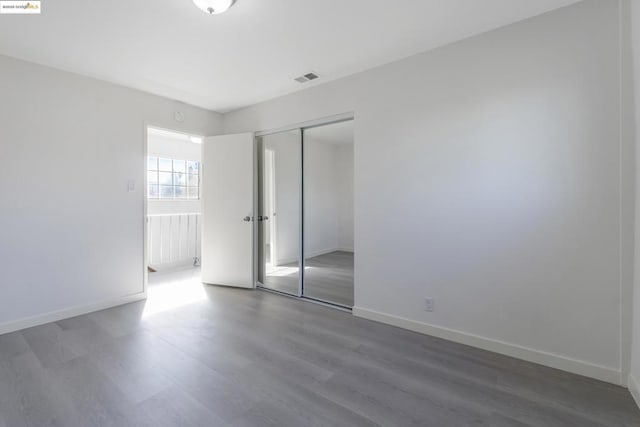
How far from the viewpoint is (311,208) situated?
15.0 feet

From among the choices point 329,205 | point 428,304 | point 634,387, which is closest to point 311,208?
point 329,205

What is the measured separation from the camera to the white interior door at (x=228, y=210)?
3.92 m

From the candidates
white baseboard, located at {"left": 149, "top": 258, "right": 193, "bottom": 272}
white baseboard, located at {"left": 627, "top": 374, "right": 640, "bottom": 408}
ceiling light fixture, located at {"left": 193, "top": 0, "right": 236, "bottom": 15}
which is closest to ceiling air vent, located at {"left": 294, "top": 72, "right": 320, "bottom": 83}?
ceiling light fixture, located at {"left": 193, "top": 0, "right": 236, "bottom": 15}

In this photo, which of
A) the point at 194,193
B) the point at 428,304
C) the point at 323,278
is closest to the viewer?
the point at 428,304

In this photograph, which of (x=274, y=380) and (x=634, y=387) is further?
(x=274, y=380)

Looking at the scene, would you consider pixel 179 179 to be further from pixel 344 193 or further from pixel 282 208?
pixel 344 193

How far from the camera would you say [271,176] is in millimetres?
4527

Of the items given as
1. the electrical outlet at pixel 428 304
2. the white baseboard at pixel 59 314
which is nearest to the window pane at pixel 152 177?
the white baseboard at pixel 59 314

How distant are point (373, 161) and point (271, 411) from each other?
2216 mm

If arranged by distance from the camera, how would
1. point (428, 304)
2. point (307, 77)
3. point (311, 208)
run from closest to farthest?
point (428, 304), point (307, 77), point (311, 208)

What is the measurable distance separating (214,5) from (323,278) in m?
3.37

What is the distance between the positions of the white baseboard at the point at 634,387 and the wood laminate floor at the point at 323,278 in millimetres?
2151

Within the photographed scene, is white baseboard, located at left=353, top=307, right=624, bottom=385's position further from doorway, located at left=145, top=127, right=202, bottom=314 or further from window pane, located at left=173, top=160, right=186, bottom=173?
window pane, located at left=173, top=160, right=186, bottom=173

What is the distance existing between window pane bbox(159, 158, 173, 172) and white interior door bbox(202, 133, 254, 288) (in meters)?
1.83
